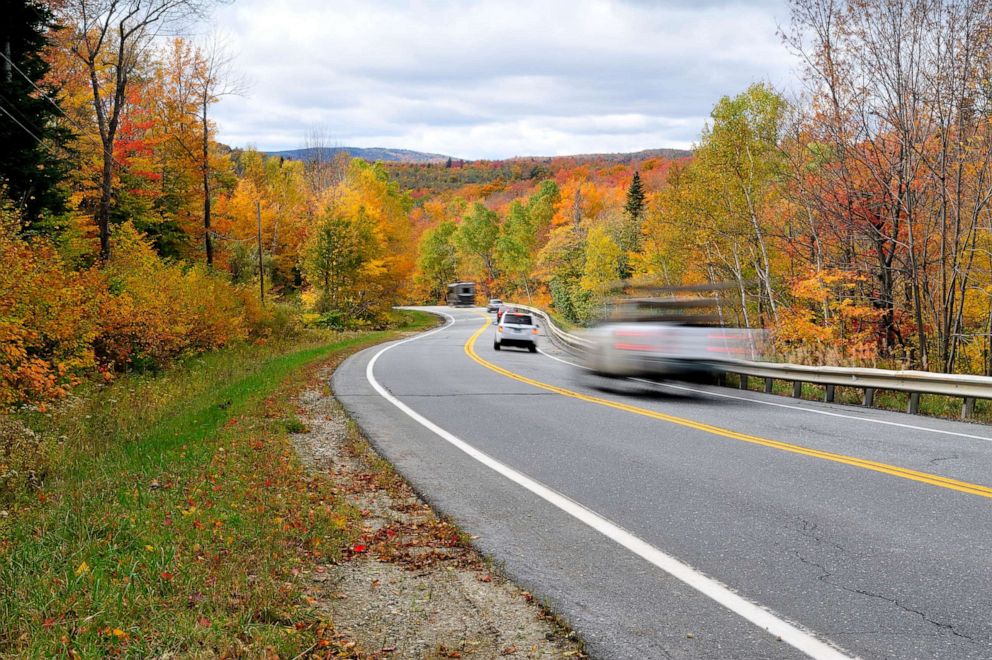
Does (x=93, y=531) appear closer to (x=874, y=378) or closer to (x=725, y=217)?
(x=874, y=378)

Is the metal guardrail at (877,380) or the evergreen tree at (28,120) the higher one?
the evergreen tree at (28,120)

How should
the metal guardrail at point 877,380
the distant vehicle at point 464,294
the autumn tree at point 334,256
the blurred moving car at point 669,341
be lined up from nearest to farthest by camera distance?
the metal guardrail at point 877,380 < the blurred moving car at point 669,341 < the autumn tree at point 334,256 < the distant vehicle at point 464,294

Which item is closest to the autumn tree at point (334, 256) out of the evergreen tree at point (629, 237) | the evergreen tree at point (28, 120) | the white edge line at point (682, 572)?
the evergreen tree at point (629, 237)

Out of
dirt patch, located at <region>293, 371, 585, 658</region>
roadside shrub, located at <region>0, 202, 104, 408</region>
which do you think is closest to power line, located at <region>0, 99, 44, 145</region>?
roadside shrub, located at <region>0, 202, 104, 408</region>

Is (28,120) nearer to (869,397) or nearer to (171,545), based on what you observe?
(171,545)

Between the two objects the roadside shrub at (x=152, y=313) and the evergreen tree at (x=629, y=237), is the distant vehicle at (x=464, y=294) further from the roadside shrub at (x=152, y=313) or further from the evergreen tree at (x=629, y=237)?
the roadside shrub at (x=152, y=313)

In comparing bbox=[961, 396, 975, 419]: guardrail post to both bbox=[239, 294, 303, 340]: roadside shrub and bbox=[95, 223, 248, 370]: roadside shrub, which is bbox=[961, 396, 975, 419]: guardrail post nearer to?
bbox=[95, 223, 248, 370]: roadside shrub

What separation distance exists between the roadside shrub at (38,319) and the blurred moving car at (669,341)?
10.9m

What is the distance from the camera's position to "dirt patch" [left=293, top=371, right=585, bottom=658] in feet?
11.9

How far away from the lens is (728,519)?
5.59 m

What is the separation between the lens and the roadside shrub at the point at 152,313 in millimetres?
19828

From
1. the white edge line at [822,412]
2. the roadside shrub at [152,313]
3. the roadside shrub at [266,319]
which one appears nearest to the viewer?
the white edge line at [822,412]

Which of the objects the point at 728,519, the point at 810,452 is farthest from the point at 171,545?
the point at 810,452

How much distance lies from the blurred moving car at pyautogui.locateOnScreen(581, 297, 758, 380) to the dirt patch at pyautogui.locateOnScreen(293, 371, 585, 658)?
8.01 m
